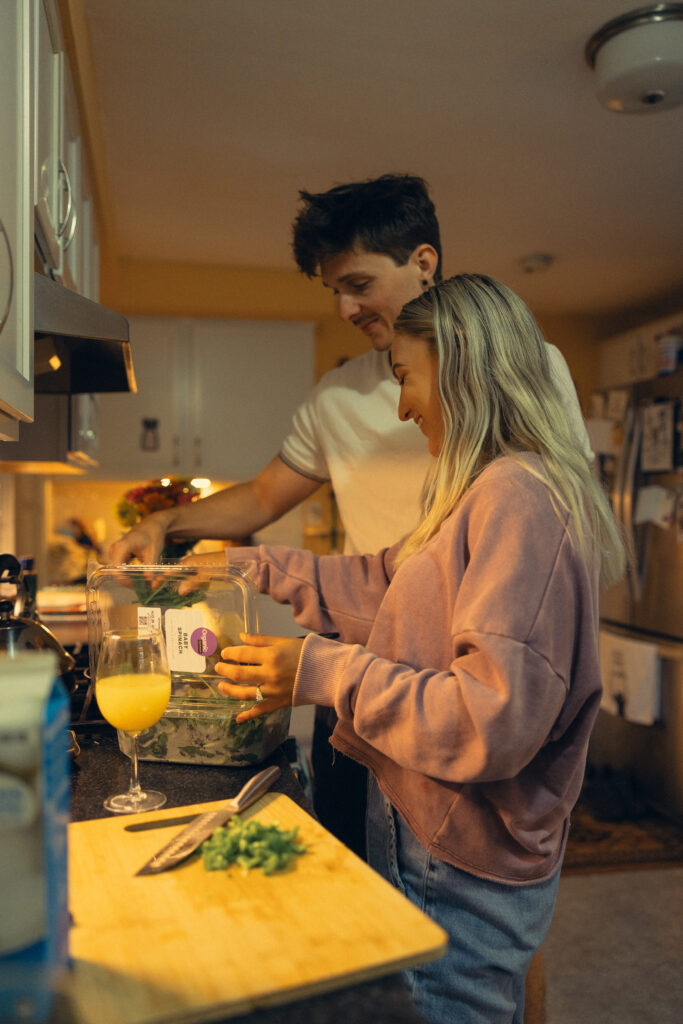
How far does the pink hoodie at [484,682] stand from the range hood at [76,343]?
64 cm

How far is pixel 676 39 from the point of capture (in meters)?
1.97

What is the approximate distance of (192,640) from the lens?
1.14 m

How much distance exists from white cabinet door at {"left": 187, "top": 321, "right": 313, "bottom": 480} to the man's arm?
197 centimetres

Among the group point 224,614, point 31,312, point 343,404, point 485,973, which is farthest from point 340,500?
point 485,973

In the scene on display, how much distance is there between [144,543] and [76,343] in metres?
0.38

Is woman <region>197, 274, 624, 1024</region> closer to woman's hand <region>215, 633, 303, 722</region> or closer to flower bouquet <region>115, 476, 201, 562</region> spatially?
woman's hand <region>215, 633, 303, 722</region>

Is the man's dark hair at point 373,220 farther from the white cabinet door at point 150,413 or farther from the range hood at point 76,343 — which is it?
the white cabinet door at point 150,413

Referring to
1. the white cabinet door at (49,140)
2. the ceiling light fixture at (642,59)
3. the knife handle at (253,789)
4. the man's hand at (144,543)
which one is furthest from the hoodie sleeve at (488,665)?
the ceiling light fixture at (642,59)

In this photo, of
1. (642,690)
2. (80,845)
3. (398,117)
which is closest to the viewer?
(80,845)

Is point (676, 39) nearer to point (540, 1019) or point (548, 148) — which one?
point (548, 148)

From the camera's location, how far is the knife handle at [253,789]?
922 mm

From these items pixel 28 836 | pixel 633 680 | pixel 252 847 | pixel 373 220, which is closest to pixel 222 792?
pixel 252 847

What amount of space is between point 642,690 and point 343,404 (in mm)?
2374

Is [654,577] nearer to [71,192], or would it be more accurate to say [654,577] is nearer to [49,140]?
[71,192]
